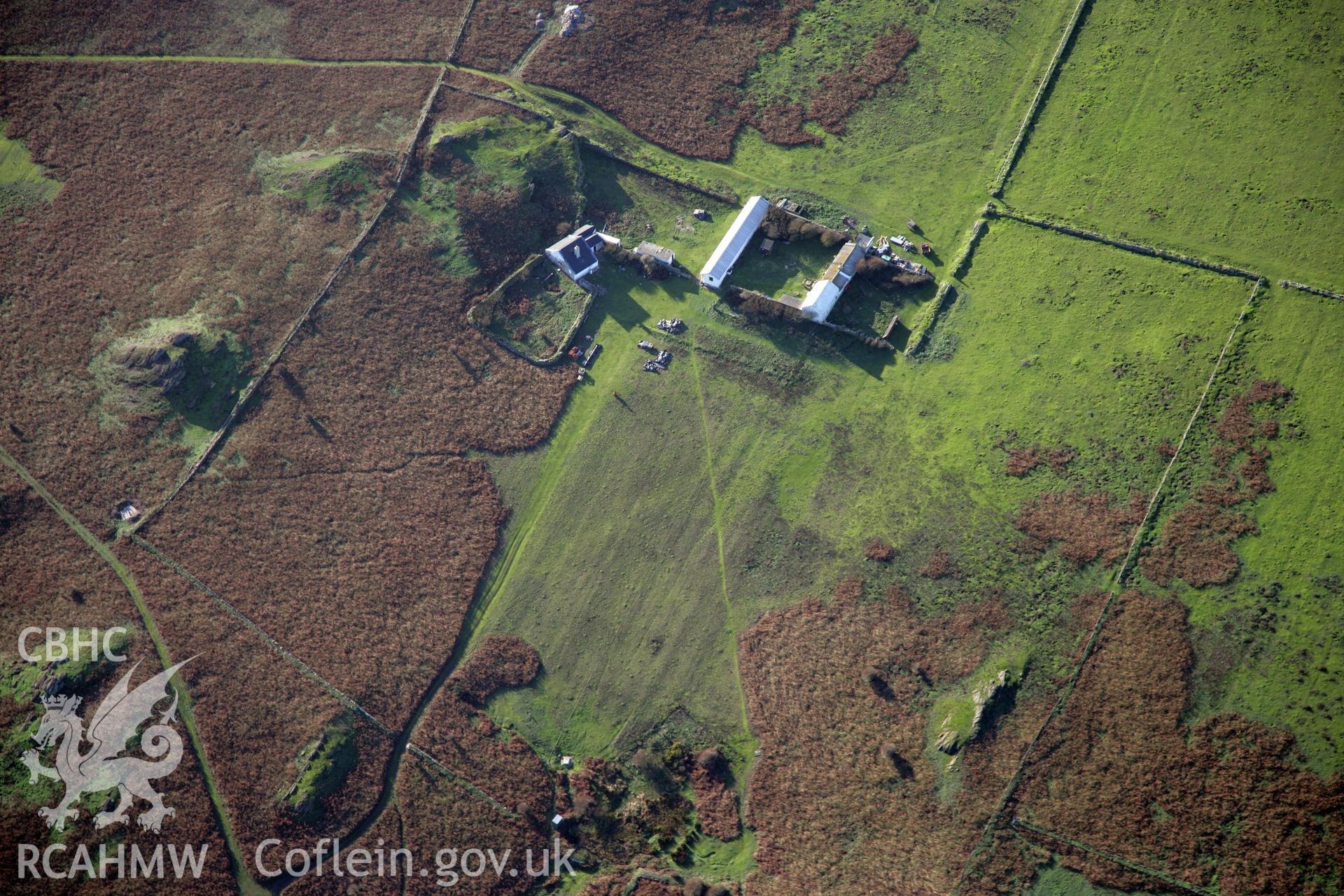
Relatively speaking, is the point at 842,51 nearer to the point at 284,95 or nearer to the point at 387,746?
the point at 284,95

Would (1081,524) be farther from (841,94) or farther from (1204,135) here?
(841,94)

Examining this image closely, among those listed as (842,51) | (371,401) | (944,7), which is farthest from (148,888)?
(944,7)

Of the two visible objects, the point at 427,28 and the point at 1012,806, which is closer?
the point at 1012,806

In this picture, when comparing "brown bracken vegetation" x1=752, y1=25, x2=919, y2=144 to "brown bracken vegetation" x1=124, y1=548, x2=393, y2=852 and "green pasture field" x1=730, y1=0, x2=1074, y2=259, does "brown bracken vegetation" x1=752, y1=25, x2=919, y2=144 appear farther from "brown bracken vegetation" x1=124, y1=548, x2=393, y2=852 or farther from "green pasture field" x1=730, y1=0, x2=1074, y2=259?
"brown bracken vegetation" x1=124, y1=548, x2=393, y2=852

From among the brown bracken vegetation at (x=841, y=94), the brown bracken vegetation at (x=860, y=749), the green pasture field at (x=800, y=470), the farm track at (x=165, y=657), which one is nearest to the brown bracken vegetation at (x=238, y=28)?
the brown bracken vegetation at (x=841, y=94)

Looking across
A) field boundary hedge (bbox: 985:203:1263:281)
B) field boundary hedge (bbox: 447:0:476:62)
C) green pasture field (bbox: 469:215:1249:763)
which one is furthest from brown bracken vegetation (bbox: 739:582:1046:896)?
field boundary hedge (bbox: 447:0:476:62)

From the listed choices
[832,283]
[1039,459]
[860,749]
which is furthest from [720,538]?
[1039,459]
